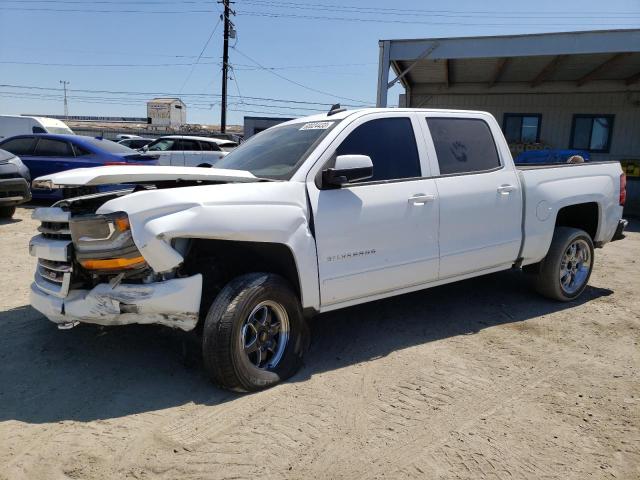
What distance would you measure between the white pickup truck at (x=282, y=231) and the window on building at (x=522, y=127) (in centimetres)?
1393

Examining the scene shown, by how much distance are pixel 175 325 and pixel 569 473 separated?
7.76 ft

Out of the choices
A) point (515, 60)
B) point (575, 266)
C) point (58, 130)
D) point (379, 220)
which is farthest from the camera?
point (58, 130)

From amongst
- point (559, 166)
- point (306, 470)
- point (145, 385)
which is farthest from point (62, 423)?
point (559, 166)

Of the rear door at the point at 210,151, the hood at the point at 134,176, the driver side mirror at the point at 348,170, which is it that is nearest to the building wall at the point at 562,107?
the rear door at the point at 210,151

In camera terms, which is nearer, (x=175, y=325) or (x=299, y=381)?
(x=175, y=325)

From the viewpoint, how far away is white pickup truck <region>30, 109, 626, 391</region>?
3109mm

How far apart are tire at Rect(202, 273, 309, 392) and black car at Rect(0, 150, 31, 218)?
7429 millimetres

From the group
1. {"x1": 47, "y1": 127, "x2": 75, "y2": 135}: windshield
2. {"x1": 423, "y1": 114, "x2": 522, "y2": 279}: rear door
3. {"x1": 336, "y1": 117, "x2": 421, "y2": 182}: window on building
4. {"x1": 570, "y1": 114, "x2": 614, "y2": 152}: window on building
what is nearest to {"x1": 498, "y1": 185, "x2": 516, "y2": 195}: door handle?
{"x1": 423, "y1": 114, "x2": 522, "y2": 279}: rear door

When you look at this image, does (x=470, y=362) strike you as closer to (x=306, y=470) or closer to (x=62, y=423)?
(x=306, y=470)

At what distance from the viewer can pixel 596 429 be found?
3033 mm

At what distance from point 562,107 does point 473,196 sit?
14743 millimetres

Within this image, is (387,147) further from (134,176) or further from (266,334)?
(134,176)

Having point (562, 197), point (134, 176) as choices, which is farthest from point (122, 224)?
point (562, 197)

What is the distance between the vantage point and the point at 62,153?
10969 millimetres
